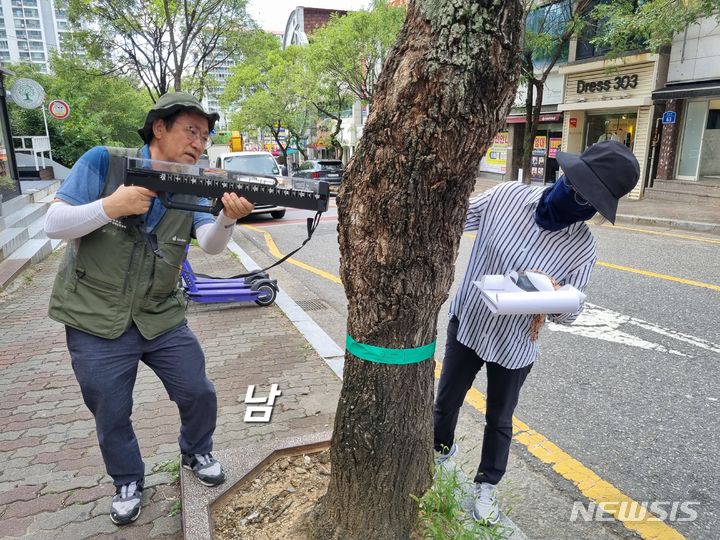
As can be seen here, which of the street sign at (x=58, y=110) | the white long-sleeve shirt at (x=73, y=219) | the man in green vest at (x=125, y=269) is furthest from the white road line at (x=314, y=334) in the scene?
the street sign at (x=58, y=110)

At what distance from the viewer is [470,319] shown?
7.45ft

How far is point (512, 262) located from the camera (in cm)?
215

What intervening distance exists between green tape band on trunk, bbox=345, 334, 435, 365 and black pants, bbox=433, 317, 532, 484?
0.50 metres

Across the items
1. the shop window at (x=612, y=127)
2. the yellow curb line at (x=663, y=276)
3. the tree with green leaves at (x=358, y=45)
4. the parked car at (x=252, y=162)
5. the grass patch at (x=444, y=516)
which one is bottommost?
the yellow curb line at (x=663, y=276)

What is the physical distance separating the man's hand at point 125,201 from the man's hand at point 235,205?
285 mm

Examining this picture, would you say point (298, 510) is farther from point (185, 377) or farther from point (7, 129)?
point (7, 129)

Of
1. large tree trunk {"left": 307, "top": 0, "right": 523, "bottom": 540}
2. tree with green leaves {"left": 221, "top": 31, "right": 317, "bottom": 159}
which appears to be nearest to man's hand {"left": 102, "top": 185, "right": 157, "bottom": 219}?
large tree trunk {"left": 307, "top": 0, "right": 523, "bottom": 540}

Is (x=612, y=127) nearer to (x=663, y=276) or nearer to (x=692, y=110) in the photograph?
(x=692, y=110)

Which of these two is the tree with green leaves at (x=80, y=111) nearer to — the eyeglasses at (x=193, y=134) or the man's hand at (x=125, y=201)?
the eyeglasses at (x=193, y=134)

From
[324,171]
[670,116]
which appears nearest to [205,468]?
[670,116]

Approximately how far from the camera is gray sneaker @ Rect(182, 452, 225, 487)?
2400 millimetres

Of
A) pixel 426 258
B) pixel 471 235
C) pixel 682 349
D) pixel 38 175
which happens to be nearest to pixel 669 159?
pixel 471 235

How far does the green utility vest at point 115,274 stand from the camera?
6.86 feet

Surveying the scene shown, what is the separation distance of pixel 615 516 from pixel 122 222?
103 inches
